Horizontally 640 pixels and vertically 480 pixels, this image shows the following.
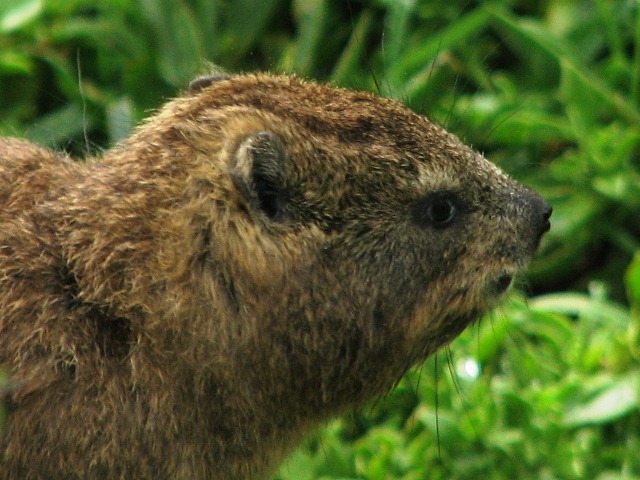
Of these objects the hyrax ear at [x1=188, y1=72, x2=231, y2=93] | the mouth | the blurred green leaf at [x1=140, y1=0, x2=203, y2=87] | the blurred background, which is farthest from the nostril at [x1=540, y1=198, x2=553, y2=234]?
the blurred green leaf at [x1=140, y1=0, x2=203, y2=87]

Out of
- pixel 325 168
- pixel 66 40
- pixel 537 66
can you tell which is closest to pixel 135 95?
pixel 66 40

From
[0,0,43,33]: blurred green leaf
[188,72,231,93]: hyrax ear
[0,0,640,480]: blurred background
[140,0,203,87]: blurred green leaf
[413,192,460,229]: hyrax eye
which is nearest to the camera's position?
[413,192,460,229]: hyrax eye

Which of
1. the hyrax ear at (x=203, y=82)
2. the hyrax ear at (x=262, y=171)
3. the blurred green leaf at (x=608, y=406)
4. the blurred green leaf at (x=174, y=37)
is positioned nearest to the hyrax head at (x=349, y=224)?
the hyrax ear at (x=262, y=171)

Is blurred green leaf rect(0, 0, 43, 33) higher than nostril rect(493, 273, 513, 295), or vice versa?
nostril rect(493, 273, 513, 295)

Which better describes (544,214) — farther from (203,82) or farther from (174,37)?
(174,37)

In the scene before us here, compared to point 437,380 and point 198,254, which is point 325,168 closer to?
point 198,254

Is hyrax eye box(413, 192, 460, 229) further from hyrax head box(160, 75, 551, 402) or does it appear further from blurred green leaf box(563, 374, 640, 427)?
blurred green leaf box(563, 374, 640, 427)

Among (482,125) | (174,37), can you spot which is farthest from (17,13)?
(482,125)
